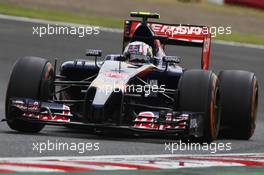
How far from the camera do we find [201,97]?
1049cm

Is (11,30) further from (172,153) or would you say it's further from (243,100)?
(172,153)

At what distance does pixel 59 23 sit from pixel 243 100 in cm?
1163

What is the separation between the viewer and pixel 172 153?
9.50 meters

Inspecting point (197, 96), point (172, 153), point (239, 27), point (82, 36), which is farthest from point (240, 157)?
point (239, 27)

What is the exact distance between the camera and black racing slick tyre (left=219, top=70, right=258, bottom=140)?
11.6m

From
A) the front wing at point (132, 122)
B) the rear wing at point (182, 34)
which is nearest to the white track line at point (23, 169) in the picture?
the front wing at point (132, 122)

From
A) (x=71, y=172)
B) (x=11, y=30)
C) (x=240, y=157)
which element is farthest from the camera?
(x=11, y=30)

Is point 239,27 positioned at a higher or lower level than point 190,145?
higher

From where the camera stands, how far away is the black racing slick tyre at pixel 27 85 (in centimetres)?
1072
